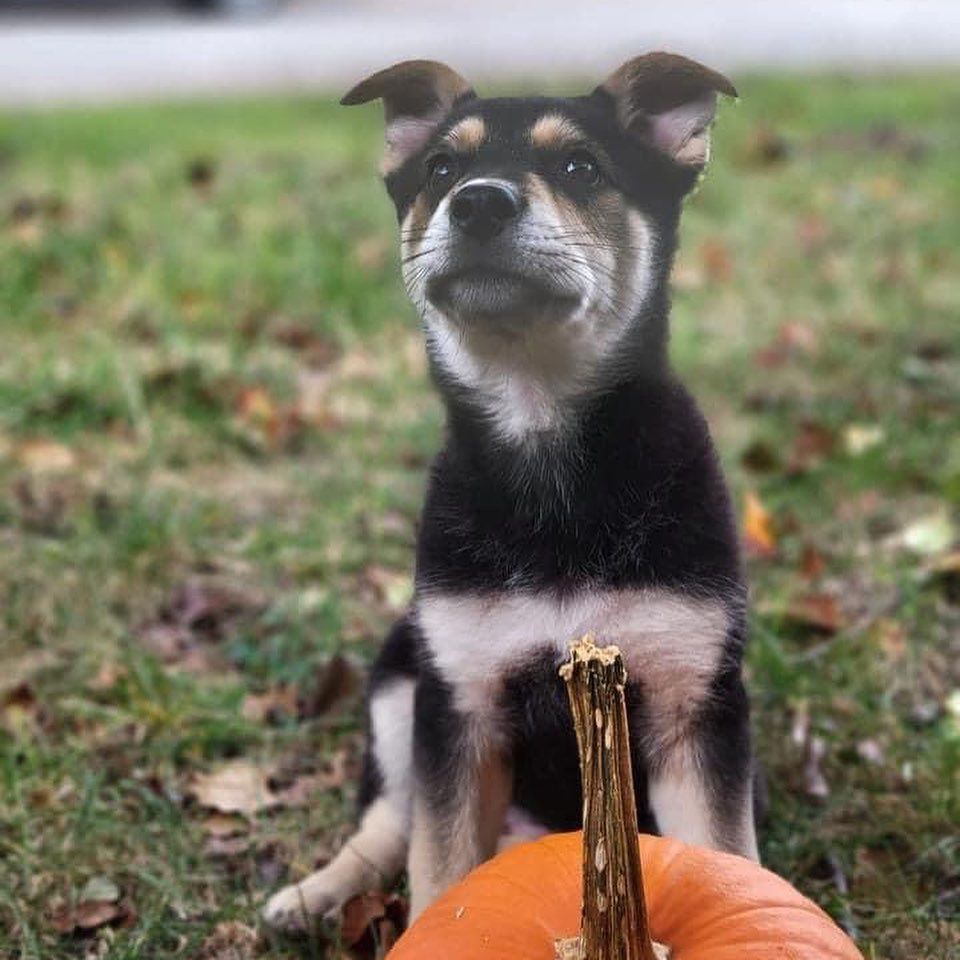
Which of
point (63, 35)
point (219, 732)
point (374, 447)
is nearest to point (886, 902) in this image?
point (219, 732)

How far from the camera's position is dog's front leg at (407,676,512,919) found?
2.35m

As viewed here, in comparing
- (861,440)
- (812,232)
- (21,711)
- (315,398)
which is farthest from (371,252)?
(21,711)

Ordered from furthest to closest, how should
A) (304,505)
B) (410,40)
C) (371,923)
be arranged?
(410,40) → (304,505) → (371,923)

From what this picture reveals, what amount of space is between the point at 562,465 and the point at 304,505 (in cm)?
234

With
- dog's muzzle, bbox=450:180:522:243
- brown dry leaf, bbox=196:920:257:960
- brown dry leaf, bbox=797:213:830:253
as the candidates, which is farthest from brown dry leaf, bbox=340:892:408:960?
brown dry leaf, bbox=797:213:830:253

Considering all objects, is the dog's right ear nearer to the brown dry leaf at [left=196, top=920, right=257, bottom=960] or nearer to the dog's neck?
the dog's neck

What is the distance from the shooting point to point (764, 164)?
7.65m

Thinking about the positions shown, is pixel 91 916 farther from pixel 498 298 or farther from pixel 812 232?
pixel 812 232

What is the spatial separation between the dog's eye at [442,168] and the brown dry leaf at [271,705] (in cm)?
161

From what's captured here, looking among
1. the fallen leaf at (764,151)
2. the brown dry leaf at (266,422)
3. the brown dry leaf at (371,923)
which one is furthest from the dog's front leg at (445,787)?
the fallen leaf at (764,151)

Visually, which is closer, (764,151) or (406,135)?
(406,135)

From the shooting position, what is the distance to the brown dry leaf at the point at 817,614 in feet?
12.1

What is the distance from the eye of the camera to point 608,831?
190cm

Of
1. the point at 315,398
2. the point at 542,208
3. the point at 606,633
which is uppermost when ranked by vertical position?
the point at 542,208
